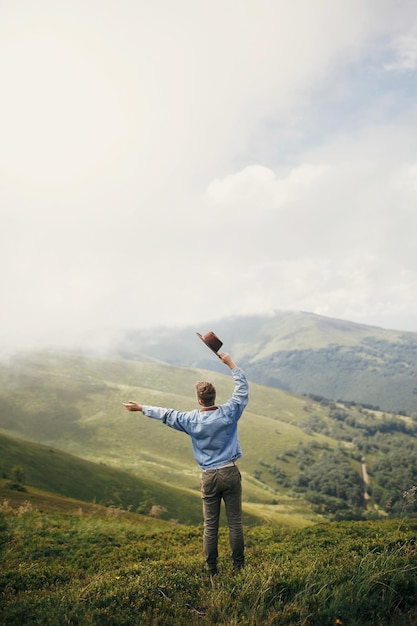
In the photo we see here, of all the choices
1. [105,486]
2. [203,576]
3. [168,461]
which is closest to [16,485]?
[203,576]

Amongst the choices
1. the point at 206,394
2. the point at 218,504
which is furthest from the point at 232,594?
the point at 206,394

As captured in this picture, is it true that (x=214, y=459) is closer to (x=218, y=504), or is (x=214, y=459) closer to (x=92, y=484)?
(x=218, y=504)

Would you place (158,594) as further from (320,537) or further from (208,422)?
(320,537)

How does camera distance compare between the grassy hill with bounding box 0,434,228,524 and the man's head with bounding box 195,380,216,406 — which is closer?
the man's head with bounding box 195,380,216,406

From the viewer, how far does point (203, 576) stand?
9000mm

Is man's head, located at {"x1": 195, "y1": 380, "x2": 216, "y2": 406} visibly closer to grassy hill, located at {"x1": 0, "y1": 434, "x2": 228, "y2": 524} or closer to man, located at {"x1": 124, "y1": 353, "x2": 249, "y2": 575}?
man, located at {"x1": 124, "y1": 353, "x2": 249, "y2": 575}

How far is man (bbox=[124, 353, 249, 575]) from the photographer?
352 inches

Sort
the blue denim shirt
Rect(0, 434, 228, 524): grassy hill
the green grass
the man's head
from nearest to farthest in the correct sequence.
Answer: the green grass → the blue denim shirt → the man's head → Rect(0, 434, 228, 524): grassy hill

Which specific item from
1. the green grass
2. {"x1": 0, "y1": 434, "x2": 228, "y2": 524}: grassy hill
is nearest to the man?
the green grass

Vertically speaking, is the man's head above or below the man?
above

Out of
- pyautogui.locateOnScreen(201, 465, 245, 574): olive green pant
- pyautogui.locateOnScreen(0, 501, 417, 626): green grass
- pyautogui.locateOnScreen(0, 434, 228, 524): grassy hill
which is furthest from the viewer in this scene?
pyautogui.locateOnScreen(0, 434, 228, 524): grassy hill

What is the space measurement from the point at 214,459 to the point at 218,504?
47.5 inches

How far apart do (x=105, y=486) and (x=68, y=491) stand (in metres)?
13.5

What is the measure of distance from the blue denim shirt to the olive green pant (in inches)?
10.8
